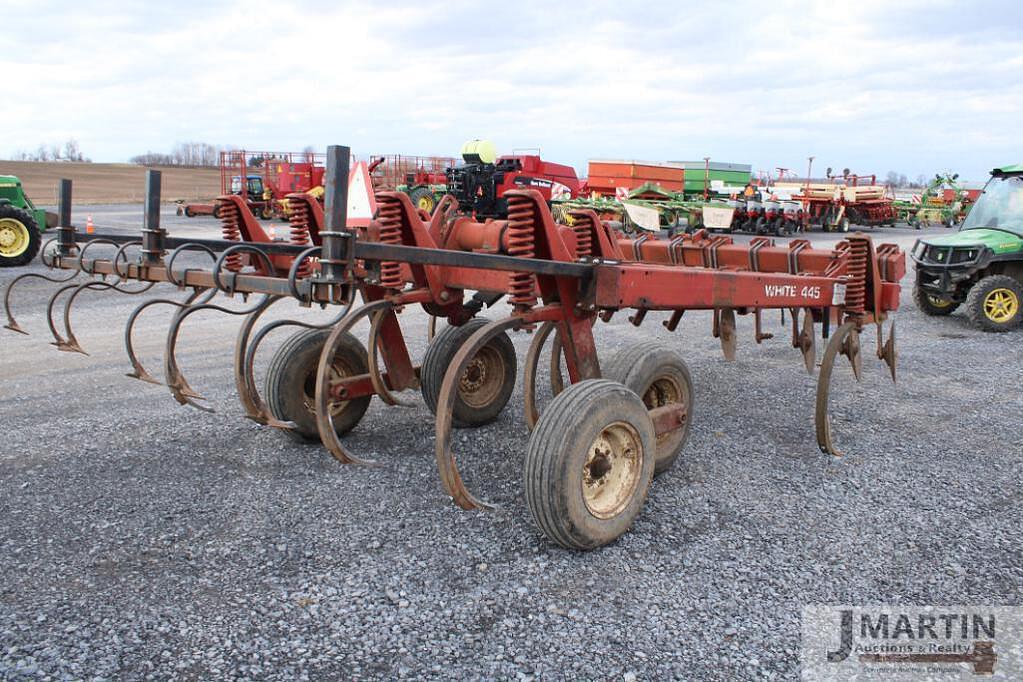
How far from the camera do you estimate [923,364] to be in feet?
23.9

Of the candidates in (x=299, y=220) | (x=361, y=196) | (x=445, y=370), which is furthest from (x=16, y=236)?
(x=445, y=370)

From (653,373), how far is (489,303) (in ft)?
4.27

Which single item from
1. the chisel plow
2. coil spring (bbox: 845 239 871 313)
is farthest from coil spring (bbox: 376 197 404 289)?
coil spring (bbox: 845 239 871 313)

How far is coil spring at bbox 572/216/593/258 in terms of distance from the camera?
4.06m

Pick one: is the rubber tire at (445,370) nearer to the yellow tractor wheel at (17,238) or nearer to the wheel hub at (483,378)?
the wheel hub at (483,378)

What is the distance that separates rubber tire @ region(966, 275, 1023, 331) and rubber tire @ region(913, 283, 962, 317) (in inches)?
30.6

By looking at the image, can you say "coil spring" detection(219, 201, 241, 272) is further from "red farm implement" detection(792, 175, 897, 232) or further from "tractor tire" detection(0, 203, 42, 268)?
"red farm implement" detection(792, 175, 897, 232)

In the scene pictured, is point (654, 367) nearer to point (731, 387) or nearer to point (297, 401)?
point (297, 401)

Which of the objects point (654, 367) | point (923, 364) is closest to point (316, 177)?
point (923, 364)

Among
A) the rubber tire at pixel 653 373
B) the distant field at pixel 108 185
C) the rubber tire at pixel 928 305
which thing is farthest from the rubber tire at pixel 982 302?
the distant field at pixel 108 185

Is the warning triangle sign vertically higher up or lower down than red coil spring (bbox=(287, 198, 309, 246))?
higher up

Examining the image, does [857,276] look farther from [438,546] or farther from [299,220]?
[299,220]

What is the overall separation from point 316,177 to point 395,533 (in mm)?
19708

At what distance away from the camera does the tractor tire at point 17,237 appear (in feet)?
38.5
